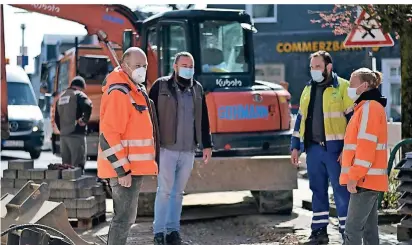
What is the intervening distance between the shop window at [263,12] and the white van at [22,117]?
10.2 m

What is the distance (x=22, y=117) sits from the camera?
18.3 meters

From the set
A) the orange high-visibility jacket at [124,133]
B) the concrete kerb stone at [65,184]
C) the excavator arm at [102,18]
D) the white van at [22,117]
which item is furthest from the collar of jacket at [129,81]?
the white van at [22,117]

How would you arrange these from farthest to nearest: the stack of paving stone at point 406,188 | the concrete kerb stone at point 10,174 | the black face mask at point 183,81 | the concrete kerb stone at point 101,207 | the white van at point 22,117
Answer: the white van at point 22,117, the concrete kerb stone at point 101,207, the concrete kerb stone at point 10,174, the black face mask at point 183,81, the stack of paving stone at point 406,188

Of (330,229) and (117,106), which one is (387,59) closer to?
(330,229)

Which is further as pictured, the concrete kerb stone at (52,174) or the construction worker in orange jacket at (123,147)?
the concrete kerb stone at (52,174)

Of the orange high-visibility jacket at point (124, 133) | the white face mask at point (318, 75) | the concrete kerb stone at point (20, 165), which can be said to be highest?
the white face mask at point (318, 75)

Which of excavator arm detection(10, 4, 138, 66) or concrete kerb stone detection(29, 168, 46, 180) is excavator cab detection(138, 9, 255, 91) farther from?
concrete kerb stone detection(29, 168, 46, 180)

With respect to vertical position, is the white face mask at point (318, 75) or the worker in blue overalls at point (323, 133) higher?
the white face mask at point (318, 75)

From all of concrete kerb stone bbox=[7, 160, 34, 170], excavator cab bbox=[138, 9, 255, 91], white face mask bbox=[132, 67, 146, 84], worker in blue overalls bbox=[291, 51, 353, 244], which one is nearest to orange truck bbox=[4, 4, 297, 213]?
excavator cab bbox=[138, 9, 255, 91]

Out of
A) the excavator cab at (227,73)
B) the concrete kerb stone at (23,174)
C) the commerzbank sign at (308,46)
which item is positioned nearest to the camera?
the concrete kerb stone at (23,174)

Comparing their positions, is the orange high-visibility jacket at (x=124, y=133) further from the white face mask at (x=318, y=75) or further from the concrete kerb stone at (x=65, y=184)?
the concrete kerb stone at (x=65, y=184)

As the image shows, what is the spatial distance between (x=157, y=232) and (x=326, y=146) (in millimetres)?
1824

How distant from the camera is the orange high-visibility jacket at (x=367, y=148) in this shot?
5.84 metres

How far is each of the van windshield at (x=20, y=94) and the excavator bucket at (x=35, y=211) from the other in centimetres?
1177
